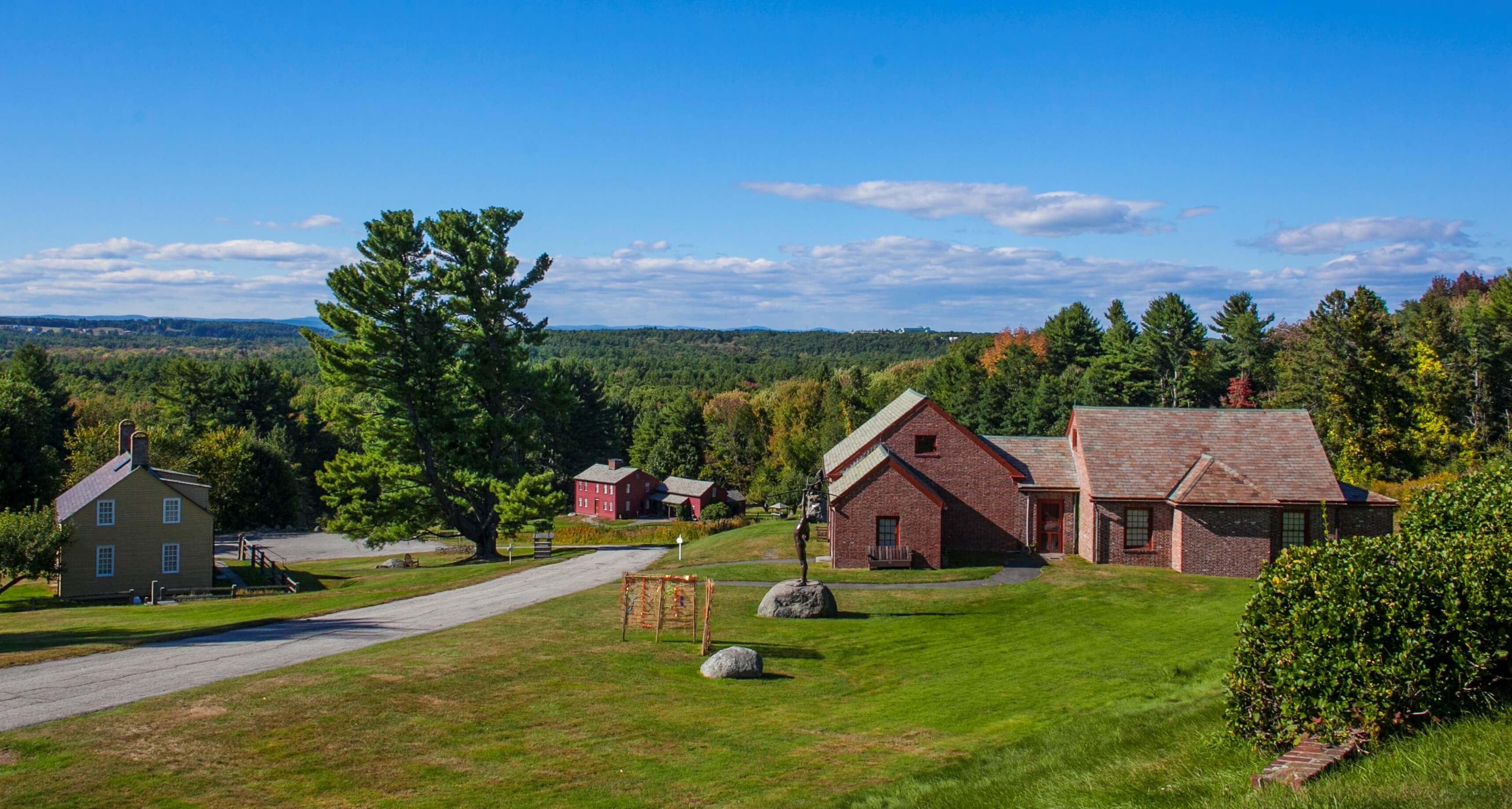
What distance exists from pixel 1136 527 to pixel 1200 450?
13.4 feet

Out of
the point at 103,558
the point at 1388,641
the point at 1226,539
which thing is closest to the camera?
the point at 1388,641

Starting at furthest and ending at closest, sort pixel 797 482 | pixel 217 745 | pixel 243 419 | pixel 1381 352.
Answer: pixel 243 419, pixel 797 482, pixel 1381 352, pixel 217 745

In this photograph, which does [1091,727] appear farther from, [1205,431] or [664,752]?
[1205,431]

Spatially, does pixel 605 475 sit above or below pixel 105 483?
below

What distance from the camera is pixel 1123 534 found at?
36594 mm

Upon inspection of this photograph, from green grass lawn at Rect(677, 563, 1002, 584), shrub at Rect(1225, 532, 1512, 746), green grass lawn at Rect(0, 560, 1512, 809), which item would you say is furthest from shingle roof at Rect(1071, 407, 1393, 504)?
shrub at Rect(1225, 532, 1512, 746)

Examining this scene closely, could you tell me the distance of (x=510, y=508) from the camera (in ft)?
Answer: 145

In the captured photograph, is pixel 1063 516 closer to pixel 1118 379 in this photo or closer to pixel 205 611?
pixel 205 611

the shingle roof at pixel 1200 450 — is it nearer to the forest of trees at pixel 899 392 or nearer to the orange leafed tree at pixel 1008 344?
the forest of trees at pixel 899 392

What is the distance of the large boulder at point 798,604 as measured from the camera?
26938 millimetres

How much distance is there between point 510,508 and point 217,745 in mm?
29750

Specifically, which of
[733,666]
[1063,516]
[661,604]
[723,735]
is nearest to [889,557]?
[1063,516]

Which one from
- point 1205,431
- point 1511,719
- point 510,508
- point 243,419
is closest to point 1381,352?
point 1205,431

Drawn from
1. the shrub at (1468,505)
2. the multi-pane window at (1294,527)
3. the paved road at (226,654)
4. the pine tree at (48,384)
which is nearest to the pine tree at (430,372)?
the paved road at (226,654)
